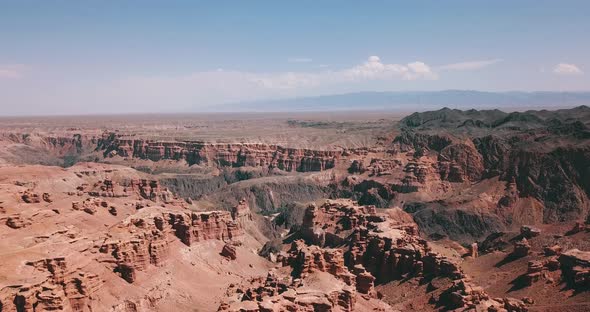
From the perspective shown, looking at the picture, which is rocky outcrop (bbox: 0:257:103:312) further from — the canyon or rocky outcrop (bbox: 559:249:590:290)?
rocky outcrop (bbox: 559:249:590:290)

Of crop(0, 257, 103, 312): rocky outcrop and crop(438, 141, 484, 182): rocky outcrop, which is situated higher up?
crop(0, 257, 103, 312): rocky outcrop

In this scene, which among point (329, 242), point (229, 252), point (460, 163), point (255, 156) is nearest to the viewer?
point (229, 252)

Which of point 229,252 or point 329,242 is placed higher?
point 229,252

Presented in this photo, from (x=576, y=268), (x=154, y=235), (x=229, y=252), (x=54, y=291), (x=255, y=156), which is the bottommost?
(x=255, y=156)

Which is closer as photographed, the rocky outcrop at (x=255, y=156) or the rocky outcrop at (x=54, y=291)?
the rocky outcrop at (x=54, y=291)

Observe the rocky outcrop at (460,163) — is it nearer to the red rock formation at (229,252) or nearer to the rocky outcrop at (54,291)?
the red rock formation at (229,252)

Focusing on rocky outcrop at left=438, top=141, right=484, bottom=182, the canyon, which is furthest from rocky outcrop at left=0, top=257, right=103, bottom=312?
rocky outcrop at left=438, top=141, right=484, bottom=182

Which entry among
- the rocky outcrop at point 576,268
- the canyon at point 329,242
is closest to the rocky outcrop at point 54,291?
the canyon at point 329,242

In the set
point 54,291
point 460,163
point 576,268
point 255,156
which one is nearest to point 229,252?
point 54,291

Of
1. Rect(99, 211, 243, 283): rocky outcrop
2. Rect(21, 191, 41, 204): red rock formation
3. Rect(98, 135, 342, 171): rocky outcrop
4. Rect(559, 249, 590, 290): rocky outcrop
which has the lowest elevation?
Rect(98, 135, 342, 171): rocky outcrop

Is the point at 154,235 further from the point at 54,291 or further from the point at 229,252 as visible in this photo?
the point at 54,291

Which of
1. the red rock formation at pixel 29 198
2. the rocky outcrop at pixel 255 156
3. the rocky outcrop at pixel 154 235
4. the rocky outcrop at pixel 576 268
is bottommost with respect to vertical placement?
the rocky outcrop at pixel 255 156

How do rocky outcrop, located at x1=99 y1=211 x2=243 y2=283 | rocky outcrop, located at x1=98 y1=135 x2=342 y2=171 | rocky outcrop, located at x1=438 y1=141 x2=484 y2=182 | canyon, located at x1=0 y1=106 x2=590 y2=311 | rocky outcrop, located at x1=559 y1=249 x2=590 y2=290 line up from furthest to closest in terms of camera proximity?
1. rocky outcrop, located at x1=98 y1=135 x2=342 y2=171
2. rocky outcrop, located at x1=438 y1=141 x2=484 y2=182
3. rocky outcrop, located at x1=559 y1=249 x2=590 y2=290
4. rocky outcrop, located at x1=99 y1=211 x2=243 y2=283
5. canyon, located at x1=0 y1=106 x2=590 y2=311

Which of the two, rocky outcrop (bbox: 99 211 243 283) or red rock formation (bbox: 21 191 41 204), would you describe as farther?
red rock formation (bbox: 21 191 41 204)
